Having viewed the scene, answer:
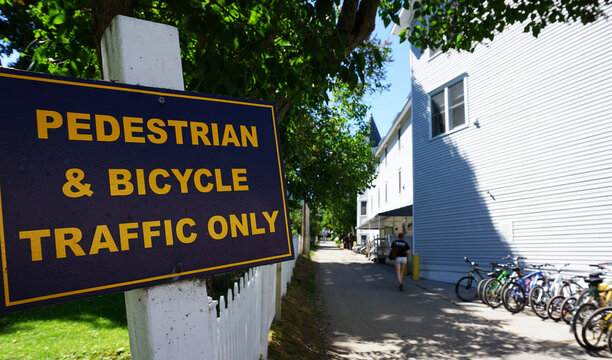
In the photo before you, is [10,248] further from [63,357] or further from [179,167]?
[63,357]

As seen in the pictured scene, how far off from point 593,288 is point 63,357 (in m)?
8.04

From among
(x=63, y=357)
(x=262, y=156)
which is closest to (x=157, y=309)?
(x=262, y=156)

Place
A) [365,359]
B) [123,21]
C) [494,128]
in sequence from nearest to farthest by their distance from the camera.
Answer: [123,21] < [365,359] < [494,128]

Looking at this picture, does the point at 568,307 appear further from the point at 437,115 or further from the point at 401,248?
the point at 437,115

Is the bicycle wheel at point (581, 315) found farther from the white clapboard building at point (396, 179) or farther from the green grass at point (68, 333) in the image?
the white clapboard building at point (396, 179)

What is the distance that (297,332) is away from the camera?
6.52 metres

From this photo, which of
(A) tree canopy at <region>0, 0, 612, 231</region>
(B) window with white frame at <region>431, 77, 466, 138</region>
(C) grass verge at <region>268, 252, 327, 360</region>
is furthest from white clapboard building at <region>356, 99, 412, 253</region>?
(A) tree canopy at <region>0, 0, 612, 231</region>

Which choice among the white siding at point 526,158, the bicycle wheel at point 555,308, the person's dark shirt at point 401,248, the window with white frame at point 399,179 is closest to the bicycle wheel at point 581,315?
the bicycle wheel at point 555,308

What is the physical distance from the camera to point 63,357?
4.26 m

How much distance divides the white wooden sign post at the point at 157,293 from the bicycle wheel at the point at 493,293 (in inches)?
367

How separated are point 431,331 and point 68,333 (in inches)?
239

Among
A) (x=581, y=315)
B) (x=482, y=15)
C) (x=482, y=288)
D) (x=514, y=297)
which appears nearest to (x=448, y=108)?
(x=482, y=288)

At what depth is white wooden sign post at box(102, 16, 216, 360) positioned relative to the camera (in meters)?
1.63

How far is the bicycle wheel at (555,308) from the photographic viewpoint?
25.3 ft
